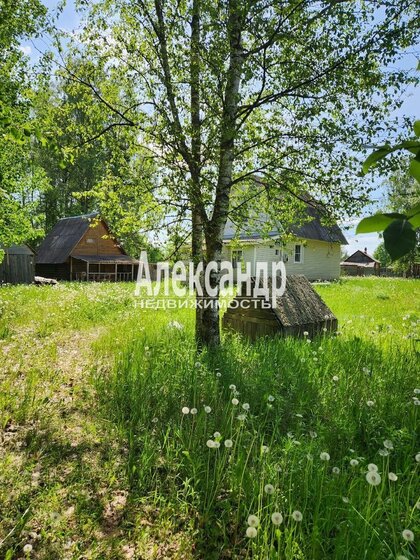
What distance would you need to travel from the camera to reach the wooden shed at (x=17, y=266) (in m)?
23.7

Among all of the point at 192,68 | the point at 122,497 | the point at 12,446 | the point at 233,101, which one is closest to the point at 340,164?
the point at 233,101

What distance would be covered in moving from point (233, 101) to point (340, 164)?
1902 mm

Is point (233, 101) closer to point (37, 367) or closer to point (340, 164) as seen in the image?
point (340, 164)

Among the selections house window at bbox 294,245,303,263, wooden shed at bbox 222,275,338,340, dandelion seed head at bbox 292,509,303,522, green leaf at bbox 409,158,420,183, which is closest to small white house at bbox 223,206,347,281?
house window at bbox 294,245,303,263

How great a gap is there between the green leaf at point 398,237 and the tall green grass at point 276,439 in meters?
1.93

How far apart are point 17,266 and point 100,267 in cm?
1000

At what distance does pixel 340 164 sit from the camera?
5.52m

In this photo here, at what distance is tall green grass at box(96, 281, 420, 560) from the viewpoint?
2.28 meters

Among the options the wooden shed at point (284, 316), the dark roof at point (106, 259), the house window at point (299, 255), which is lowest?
the wooden shed at point (284, 316)

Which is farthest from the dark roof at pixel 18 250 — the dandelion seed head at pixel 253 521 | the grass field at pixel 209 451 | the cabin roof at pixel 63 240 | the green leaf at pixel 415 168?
the green leaf at pixel 415 168

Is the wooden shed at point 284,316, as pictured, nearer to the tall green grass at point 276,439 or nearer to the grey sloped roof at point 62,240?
the tall green grass at point 276,439

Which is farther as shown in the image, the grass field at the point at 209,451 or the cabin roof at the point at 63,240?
the cabin roof at the point at 63,240

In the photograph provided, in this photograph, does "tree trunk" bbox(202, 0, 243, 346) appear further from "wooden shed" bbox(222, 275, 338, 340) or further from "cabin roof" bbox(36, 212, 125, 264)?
"cabin roof" bbox(36, 212, 125, 264)

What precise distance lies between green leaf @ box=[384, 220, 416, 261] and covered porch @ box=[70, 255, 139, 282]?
104ft
